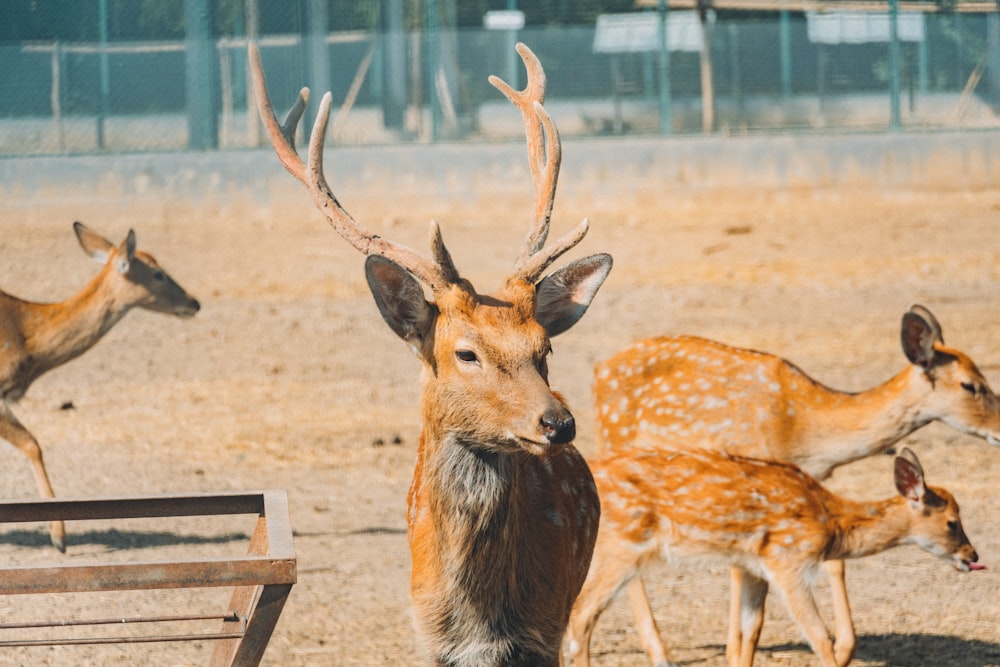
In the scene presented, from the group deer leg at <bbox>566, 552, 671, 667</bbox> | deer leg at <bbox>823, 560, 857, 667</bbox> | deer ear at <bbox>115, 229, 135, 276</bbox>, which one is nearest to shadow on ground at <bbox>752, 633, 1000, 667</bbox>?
deer leg at <bbox>823, 560, 857, 667</bbox>

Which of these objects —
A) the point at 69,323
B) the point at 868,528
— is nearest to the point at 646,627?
the point at 868,528

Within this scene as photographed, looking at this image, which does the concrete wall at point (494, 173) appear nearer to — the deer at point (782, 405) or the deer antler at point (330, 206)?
the deer at point (782, 405)

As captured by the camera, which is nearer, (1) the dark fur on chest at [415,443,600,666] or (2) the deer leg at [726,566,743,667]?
(1) the dark fur on chest at [415,443,600,666]

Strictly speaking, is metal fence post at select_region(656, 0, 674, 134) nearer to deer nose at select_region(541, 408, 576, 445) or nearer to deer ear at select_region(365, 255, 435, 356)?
deer ear at select_region(365, 255, 435, 356)

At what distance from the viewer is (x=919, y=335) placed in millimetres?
6969

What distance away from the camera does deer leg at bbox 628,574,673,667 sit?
19.0 ft

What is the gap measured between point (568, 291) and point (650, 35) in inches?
513

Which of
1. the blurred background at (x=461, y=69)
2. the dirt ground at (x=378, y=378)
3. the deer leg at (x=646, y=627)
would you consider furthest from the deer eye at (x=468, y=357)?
the blurred background at (x=461, y=69)

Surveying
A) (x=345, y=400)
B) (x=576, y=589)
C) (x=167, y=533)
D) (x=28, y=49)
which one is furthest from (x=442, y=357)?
(x=28, y=49)

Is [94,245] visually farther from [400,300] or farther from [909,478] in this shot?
[400,300]

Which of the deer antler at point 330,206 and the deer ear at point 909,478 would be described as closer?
the deer antler at point 330,206

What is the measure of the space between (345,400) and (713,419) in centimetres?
414

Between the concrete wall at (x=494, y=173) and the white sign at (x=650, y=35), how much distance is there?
1.64m

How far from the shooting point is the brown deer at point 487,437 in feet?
13.1
